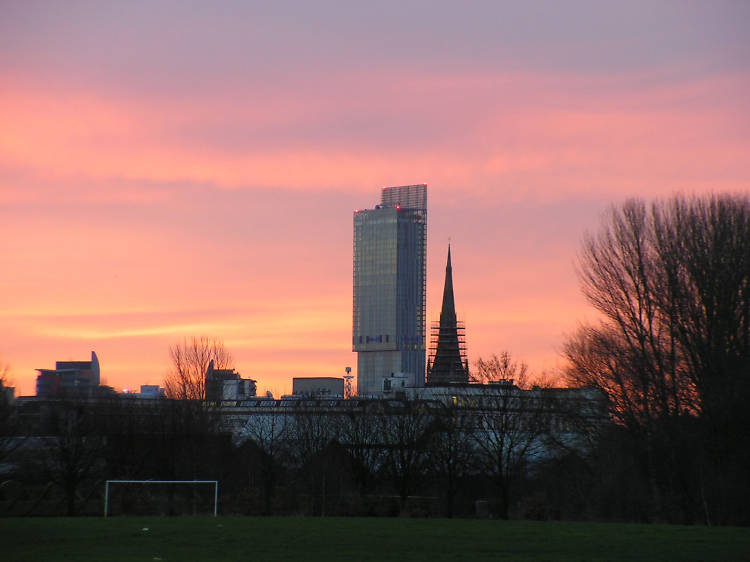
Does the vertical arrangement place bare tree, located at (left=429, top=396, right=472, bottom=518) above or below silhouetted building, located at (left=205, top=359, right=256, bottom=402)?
below

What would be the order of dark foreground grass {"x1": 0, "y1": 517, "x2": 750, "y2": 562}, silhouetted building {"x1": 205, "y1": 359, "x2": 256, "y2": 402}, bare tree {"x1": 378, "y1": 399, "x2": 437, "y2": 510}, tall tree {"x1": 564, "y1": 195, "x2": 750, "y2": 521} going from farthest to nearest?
1. silhouetted building {"x1": 205, "y1": 359, "x2": 256, "y2": 402}
2. bare tree {"x1": 378, "y1": 399, "x2": 437, "y2": 510}
3. tall tree {"x1": 564, "y1": 195, "x2": 750, "y2": 521}
4. dark foreground grass {"x1": 0, "y1": 517, "x2": 750, "y2": 562}

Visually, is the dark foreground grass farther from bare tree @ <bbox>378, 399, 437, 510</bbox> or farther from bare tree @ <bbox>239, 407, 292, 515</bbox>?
bare tree @ <bbox>378, 399, 437, 510</bbox>

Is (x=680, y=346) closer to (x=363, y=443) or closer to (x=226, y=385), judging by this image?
(x=363, y=443)

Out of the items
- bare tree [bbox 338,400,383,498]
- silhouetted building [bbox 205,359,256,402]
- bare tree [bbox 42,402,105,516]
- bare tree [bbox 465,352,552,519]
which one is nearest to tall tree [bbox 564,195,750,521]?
bare tree [bbox 465,352,552,519]

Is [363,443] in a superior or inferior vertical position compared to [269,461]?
superior

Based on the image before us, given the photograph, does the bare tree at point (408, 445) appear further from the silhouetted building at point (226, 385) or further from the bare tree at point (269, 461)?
the silhouetted building at point (226, 385)

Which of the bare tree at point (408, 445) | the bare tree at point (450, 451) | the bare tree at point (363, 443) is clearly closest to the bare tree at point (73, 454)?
the bare tree at point (363, 443)

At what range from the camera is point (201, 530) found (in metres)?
29.8

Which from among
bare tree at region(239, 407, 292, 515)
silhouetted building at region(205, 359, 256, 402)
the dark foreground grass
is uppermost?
silhouetted building at region(205, 359, 256, 402)

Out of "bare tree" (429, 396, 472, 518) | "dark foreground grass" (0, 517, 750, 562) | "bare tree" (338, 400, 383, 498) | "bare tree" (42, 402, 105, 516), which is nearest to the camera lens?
"dark foreground grass" (0, 517, 750, 562)

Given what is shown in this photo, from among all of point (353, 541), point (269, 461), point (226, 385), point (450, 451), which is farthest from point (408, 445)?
point (226, 385)

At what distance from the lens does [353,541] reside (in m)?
26.0

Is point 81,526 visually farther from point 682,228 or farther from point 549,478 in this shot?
point 682,228

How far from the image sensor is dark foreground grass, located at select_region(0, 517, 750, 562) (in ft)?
73.4
